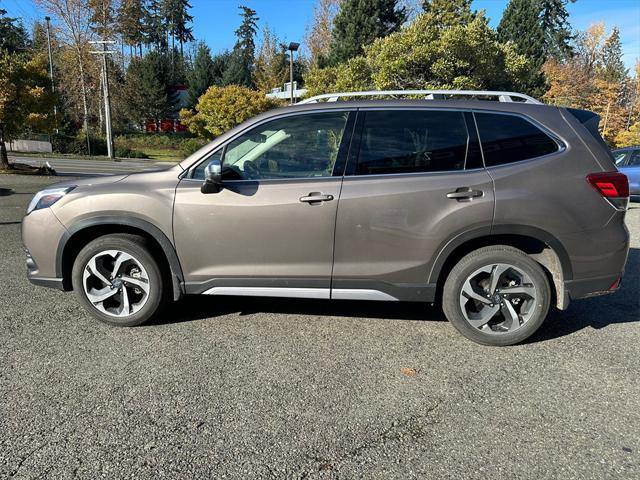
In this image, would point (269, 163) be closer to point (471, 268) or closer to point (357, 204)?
point (357, 204)

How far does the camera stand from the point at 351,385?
122 inches

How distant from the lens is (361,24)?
31078 mm

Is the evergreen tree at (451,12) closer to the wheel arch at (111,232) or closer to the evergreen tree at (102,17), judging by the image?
the wheel arch at (111,232)

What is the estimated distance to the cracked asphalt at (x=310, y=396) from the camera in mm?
2377

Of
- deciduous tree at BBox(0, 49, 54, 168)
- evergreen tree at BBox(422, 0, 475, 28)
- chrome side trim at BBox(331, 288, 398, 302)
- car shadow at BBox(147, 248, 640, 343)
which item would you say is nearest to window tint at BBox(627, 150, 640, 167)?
evergreen tree at BBox(422, 0, 475, 28)

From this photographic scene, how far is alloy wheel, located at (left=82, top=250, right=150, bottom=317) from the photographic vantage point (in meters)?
3.87

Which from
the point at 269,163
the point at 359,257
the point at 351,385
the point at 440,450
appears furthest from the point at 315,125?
the point at 440,450

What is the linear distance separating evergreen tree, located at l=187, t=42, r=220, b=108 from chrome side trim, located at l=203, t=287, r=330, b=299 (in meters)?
58.6

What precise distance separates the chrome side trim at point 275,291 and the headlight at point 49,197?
1448mm

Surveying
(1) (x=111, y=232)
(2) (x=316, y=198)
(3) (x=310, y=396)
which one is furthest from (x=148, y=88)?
(3) (x=310, y=396)

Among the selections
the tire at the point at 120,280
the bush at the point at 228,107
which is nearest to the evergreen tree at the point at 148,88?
the bush at the point at 228,107

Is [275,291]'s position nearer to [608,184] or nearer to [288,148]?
[288,148]

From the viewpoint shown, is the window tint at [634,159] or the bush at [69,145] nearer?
the window tint at [634,159]

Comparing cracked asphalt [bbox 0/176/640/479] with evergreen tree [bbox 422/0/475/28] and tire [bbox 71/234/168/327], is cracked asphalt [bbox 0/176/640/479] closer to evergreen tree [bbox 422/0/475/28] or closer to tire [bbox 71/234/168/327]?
tire [bbox 71/234/168/327]
